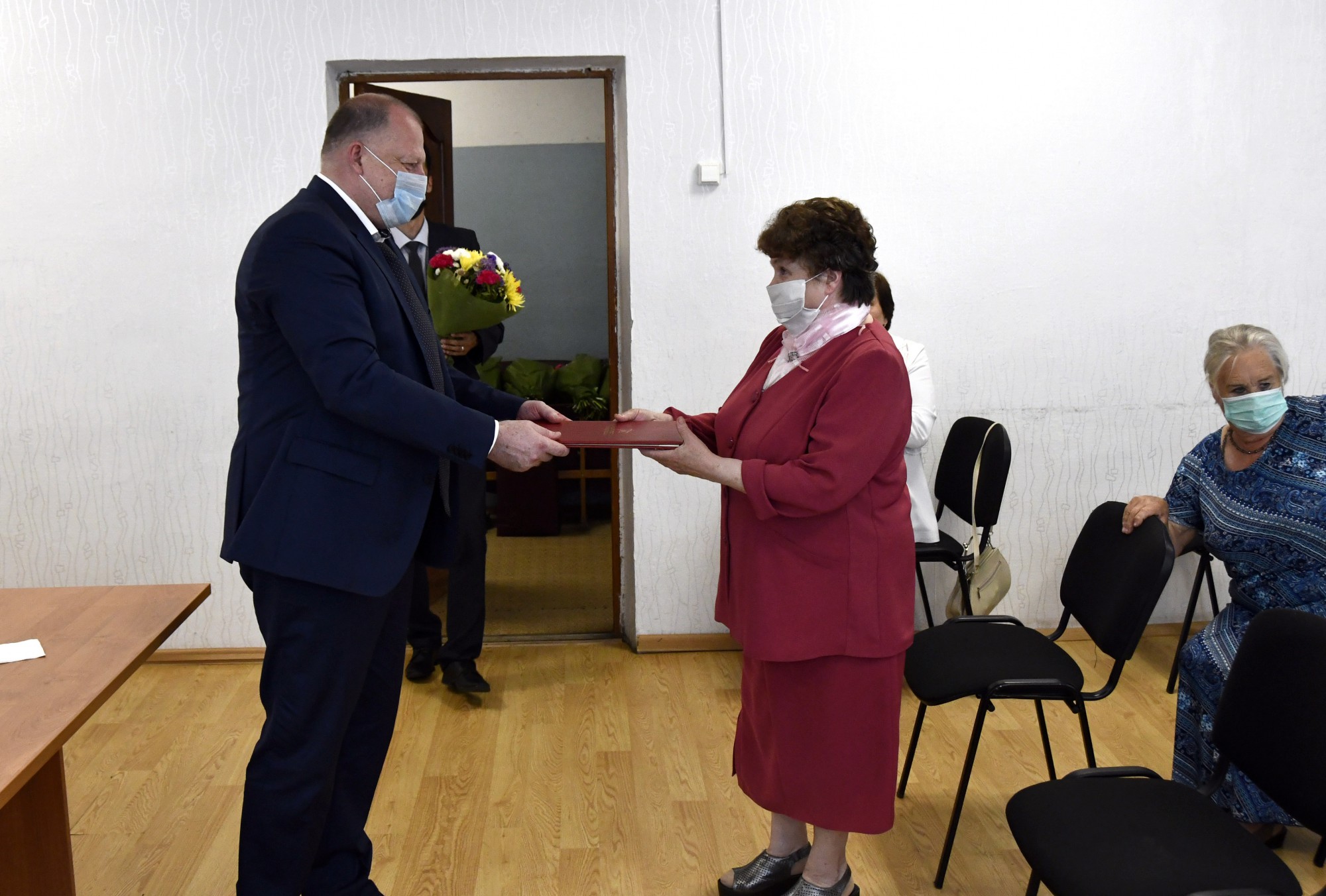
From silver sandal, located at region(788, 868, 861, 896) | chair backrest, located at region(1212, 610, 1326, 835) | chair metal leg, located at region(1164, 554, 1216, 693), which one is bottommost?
silver sandal, located at region(788, 868, 861, 896)

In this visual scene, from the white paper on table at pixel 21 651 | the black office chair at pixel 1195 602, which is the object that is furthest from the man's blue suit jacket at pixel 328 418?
the black office chair at pixel 1195 602

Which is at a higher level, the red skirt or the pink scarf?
the pink scarf

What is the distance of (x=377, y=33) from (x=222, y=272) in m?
0.99

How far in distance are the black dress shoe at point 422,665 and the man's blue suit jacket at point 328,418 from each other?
5.72 ft

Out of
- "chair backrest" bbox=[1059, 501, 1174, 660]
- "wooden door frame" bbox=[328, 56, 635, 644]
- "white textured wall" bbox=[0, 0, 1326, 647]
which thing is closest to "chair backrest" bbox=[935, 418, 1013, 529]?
"white textured wall" bbox=[0, 0, 1326, 647]

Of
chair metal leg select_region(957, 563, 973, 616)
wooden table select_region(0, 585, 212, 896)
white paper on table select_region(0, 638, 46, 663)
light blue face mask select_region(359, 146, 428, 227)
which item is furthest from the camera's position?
chair metal leg select_region(957, 563, 973, 616)

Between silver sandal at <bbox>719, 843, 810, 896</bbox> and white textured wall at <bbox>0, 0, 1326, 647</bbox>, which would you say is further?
white textured wall at <bbox>0, 0, 1326, 647</bbox>

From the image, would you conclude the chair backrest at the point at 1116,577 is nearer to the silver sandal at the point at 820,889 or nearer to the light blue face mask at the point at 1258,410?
the light blue face mask at the point at 1258,410

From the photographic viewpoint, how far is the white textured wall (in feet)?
12.0

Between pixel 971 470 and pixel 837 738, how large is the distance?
1.65 metres

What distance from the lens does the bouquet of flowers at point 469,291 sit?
309 cm

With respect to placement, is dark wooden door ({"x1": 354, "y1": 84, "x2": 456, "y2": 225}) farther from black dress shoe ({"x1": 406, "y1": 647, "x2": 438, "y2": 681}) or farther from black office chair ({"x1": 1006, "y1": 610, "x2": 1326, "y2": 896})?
black office chair ({"x1": 1006, "y1": 610, "x2": 1326, "y2": 896})

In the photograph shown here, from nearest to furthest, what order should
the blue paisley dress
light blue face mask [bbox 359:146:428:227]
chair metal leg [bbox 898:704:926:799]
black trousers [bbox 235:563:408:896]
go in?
1. black trousers [bbox 235:563:408:896]
2. light blue face mask [bbox 359:146:428:227]
3. the blue paisley dress
4. chair metal leg [bbox 898:704:926:799]

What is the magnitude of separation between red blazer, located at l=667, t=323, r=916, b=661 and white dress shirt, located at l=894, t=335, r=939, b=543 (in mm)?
1246
